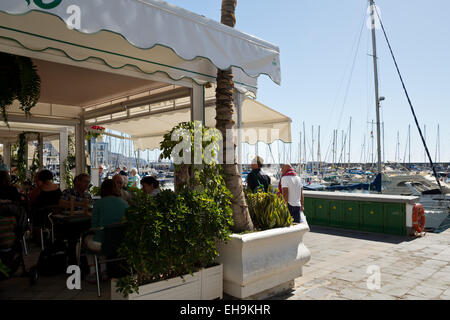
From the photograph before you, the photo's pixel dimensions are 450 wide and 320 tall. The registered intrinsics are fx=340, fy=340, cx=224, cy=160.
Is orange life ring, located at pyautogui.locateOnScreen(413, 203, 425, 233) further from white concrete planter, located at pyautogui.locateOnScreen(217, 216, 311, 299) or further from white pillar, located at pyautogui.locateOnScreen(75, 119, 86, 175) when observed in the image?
white pillar, located at pyautogui.locateOnScreen(75, 119, 86, 175)

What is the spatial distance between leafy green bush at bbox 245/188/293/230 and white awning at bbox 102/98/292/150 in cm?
214

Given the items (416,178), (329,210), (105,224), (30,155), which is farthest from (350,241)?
(416,178)

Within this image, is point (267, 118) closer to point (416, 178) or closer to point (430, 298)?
point (430, 298)

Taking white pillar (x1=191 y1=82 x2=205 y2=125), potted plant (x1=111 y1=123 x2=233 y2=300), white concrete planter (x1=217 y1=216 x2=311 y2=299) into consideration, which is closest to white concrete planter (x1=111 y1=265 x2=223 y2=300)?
potted plant (x1=111 y1=123 x2=233 y2=300)

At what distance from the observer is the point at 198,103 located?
485cm

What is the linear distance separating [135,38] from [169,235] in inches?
69.8

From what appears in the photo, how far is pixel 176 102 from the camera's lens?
610cm

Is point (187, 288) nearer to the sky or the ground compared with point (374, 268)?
nearer to the sky

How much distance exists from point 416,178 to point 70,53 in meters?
20.2

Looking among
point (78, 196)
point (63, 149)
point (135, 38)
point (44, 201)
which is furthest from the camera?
point (63, 149)

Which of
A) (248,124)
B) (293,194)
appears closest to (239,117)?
(293,194)

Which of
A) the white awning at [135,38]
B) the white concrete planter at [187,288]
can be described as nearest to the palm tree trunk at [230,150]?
the white awning at [135,38]

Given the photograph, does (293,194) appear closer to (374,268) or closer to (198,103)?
(374,268)

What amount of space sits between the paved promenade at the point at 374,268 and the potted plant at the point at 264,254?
0.31 m
